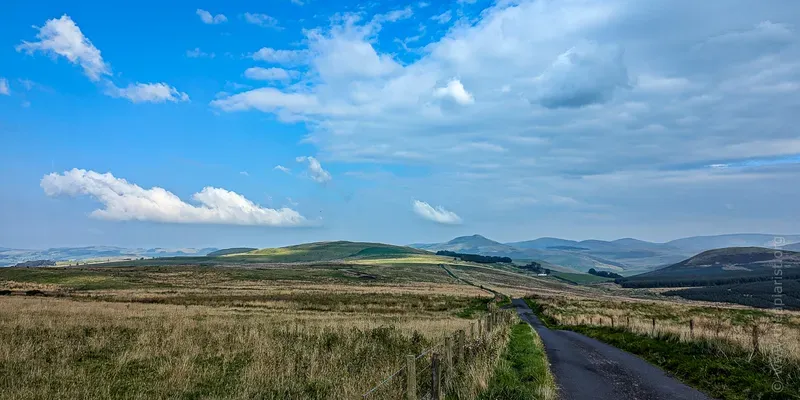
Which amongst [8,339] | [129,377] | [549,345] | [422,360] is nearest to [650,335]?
[549,345]

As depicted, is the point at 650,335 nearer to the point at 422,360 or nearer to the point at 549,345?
the point at 549,345

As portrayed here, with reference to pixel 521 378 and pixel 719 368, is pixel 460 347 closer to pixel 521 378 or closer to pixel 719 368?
pixel 521 378

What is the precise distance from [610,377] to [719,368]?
348 cm

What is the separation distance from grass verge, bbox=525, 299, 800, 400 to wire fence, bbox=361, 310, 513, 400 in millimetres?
6733

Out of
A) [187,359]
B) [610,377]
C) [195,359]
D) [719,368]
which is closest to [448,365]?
[610,377]

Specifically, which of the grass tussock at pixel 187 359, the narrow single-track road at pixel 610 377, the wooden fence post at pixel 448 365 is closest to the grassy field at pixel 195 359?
the grass tussock at pixel 187 359

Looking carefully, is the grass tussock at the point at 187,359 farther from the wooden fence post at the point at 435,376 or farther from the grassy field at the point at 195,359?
the wooden fence post at the point at 435,376

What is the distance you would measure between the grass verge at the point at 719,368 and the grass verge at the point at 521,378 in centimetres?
448

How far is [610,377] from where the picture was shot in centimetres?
1534

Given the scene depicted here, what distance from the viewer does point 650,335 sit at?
79.6 feet

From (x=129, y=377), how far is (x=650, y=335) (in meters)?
23.4

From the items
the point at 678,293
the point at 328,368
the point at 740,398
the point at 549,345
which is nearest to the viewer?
the point at 740,398

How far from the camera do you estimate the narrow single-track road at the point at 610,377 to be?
509 inches

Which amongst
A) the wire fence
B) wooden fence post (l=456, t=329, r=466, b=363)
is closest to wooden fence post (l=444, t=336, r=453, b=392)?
the wire fence
